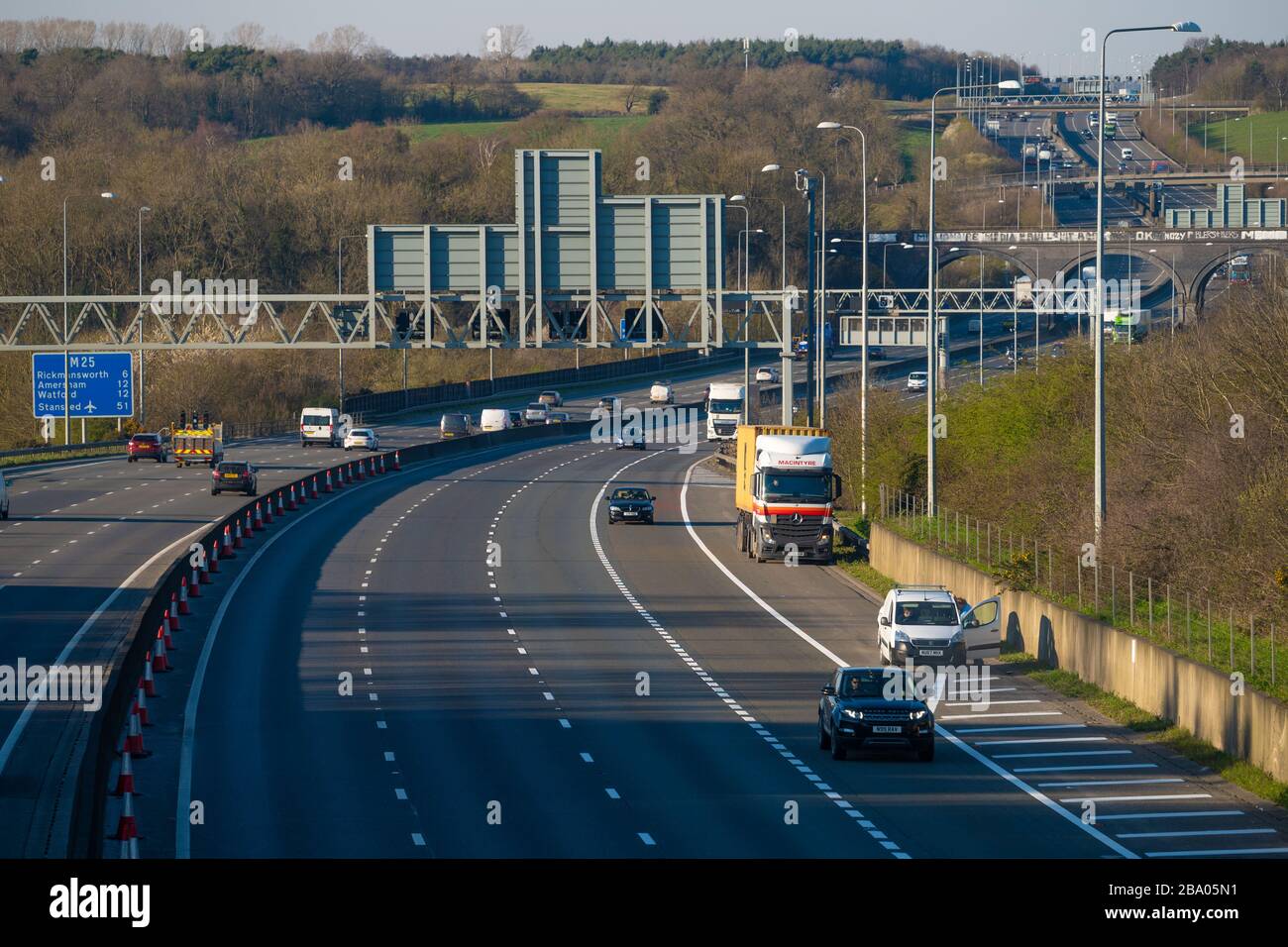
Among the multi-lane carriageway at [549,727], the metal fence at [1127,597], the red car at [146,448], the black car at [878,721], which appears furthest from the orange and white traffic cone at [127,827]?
the red car at [146,448]

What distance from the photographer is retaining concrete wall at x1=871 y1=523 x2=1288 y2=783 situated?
2139cm

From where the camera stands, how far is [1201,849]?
58.3ft

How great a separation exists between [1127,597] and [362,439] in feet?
193

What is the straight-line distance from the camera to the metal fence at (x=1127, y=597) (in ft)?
78.7

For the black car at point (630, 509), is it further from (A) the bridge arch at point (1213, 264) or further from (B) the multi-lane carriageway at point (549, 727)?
(A) the bridge arch at point (1213, 264)

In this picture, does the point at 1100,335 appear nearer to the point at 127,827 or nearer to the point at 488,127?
the point at 127,827

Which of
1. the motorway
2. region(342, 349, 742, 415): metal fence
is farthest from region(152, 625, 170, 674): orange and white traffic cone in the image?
region(342, 349, 742, 415): metal fence

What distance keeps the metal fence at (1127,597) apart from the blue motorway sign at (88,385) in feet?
153

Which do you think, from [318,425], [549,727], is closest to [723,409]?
[318,425]

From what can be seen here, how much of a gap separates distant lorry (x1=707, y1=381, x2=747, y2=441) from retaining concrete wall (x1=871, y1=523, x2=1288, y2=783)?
54.2 m

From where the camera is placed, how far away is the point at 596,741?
78.0 feet

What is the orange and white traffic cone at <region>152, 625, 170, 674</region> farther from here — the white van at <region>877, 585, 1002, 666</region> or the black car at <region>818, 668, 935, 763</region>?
the white van at <region>877, 585, 1002, 666</region>
